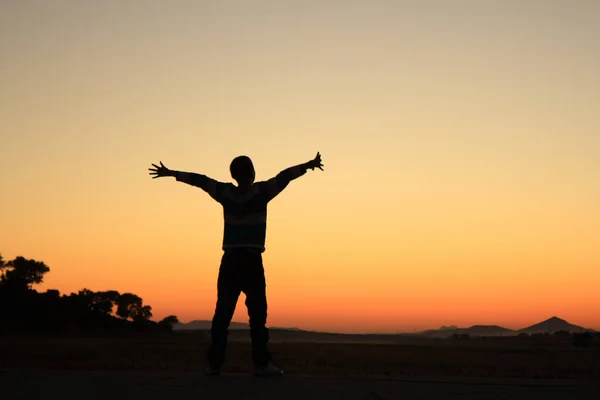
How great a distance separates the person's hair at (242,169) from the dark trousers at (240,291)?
0.88m

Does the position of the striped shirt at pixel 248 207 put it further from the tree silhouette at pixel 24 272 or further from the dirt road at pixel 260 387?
the tree silhouette at pixel 24 272

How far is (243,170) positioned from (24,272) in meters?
68.5

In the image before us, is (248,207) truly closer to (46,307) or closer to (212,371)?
(212,371)

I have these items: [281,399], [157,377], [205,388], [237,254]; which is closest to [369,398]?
[281,399]

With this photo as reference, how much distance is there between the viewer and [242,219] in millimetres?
8445

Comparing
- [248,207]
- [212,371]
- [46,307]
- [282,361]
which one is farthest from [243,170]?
[46,307]

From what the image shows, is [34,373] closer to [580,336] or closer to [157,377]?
[157,377]

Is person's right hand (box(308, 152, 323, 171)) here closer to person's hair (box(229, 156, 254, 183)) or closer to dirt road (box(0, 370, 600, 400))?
person's hair (box(229, 156, 254, 183))

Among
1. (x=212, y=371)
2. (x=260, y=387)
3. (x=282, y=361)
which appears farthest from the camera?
(x=282, y=361)

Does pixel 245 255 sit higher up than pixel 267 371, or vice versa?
pixel 245 255

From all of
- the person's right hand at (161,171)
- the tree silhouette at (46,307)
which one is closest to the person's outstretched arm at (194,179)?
the person's right hand at (161,171)

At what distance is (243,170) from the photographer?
8672 millimetres

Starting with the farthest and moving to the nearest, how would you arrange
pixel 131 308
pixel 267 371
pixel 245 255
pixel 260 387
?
pixel 131 308
pixel 245 255
pixel 267 371
pixel 260 387

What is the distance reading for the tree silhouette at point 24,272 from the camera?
232 ft
